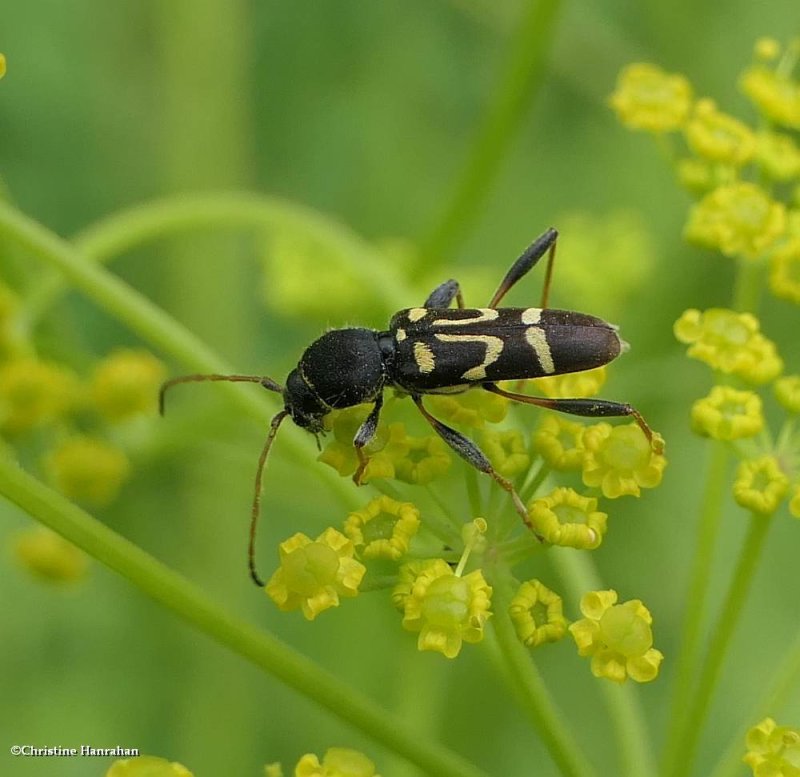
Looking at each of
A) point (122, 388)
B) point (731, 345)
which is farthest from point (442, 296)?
point (731, 345)

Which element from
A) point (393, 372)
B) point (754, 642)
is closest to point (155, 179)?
point (393, 372)

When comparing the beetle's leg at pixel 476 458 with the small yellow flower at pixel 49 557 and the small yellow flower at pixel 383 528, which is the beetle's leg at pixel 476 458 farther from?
the small yellow flower at pixel 49 557

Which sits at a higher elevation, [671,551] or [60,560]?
[671,551]

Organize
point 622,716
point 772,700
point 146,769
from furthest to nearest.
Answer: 1. point 622,716
2. point 772,700
3. point 146,769

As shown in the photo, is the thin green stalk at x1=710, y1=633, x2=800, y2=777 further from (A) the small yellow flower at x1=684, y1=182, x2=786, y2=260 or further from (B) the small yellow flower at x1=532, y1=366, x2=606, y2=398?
(A) the small yellow flower at x1=684, y1=182, x2=786, y2=260

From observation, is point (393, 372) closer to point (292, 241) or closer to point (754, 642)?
point (292, 241)

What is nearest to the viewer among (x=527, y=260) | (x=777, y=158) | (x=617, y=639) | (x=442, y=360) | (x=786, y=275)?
(x=617, y=639)

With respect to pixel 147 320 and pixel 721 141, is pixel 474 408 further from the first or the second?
pixel 721 141
